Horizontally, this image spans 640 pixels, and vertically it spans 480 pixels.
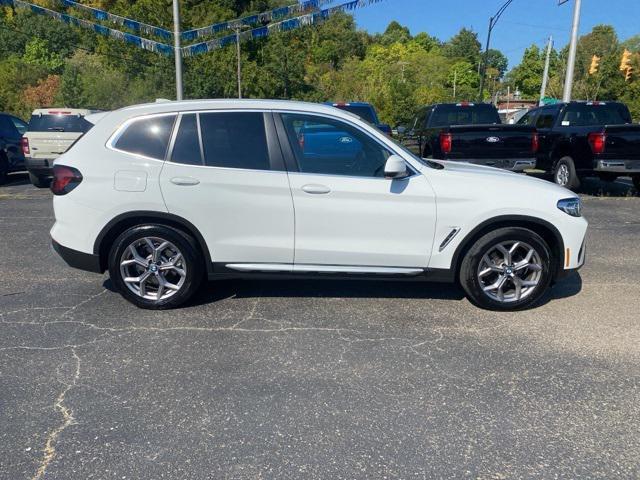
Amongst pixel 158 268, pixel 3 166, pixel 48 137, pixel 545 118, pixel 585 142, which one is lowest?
pixel 158 268

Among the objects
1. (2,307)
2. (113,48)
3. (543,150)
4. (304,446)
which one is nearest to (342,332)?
Result: (304,446)

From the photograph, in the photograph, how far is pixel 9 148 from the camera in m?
12.0

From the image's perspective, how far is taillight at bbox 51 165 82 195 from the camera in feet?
14.3

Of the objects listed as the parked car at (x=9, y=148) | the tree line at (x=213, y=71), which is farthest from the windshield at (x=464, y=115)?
the tree line at (x=213, y=71)

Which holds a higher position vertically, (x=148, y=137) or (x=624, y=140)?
(x=624, y=140)

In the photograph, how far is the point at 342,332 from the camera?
413cm

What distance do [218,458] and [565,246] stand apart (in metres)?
3.30

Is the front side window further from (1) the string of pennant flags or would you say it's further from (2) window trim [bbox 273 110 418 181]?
(1) the string of pennant flags

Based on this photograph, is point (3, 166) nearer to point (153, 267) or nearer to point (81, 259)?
point (81, 259)

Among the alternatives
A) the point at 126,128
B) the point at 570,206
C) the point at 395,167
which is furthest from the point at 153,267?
the point at 570,206

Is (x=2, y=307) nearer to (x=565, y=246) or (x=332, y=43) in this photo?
(x=565, y=246)

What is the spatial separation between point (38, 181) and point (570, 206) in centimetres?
1115

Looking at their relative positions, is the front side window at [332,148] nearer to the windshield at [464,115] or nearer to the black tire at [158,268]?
the black tire at [158,268]

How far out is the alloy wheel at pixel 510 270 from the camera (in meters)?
4.45
